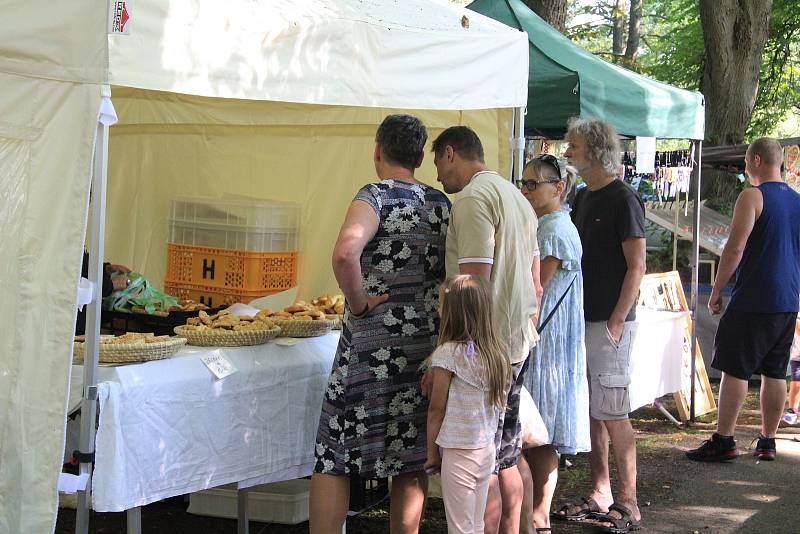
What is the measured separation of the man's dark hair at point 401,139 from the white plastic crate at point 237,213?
1998 millimetres

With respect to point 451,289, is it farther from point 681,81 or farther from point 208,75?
point 681,81

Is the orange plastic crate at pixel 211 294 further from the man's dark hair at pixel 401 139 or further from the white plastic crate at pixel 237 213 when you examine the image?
the man's dark hair at pixel 401 139

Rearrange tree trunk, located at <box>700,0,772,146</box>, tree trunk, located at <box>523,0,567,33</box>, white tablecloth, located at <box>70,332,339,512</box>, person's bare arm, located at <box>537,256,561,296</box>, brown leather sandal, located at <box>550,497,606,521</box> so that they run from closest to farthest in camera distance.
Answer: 1. white tablecloth, located at <box>70,332,339,512</box>
2. person's bare arm, located at <box>537,256,561,296</box>
3. brown leather sandal, located at <box>550,497,606,521</box>
4. tree trunk, located at <box>523,0,567,33</box>
5. tree trunk, located at <box>700,0,772,146</box>

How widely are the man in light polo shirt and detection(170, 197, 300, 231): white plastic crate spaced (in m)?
2.01

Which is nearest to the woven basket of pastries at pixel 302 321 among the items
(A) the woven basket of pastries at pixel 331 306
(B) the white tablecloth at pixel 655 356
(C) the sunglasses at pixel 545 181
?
(A) the woven basket of pastries at pixel 331 306

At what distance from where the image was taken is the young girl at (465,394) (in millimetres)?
3436

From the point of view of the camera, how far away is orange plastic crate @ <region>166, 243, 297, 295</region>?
216 inches

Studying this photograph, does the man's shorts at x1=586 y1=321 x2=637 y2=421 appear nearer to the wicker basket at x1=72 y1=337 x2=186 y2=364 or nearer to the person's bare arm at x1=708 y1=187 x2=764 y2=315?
the person's bare arm at x1=708 y1=187 x2=764 y2=315

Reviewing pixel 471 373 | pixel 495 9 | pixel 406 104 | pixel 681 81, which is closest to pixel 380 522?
pixel 471 373

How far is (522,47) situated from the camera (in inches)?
188

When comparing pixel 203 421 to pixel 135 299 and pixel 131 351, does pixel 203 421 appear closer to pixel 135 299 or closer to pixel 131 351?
pixel 131 351

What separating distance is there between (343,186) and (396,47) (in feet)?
7.72

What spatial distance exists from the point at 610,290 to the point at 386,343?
1.66 metres

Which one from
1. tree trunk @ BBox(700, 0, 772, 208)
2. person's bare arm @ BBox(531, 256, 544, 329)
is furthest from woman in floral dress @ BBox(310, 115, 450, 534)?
tree trunk @ BBox(700, 0, 772, 208)
